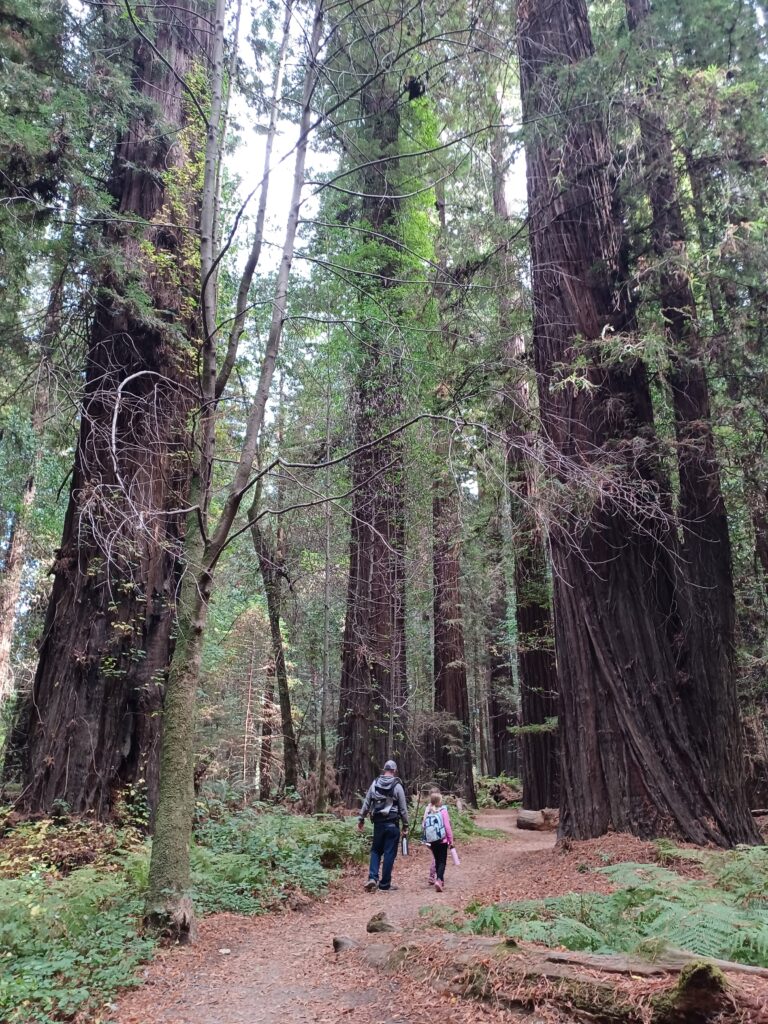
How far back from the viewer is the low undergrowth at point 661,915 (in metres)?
3.24

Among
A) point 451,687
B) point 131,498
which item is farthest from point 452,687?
point 131,498

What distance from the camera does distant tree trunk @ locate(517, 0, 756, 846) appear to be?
6980 mm

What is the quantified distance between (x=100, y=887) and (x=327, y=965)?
203 cm

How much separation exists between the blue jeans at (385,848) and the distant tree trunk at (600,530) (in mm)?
2028

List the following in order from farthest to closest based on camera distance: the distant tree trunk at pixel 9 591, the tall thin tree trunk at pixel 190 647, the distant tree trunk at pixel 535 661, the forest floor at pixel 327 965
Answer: the distant tree trunk at pixel 9 591, the distant tree trunk at pixel 535 661, the tall thin tree trunk at pixel 190 647, the forest floor at pixel 327 965

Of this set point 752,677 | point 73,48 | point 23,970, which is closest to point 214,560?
point 23,970

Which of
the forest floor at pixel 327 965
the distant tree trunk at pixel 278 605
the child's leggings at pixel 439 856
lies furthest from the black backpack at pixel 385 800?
the distant tree trunk at pixel 278 605

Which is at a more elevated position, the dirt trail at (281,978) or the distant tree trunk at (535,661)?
the distant tree trunk at (535,661)

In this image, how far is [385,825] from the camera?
795 centimetres

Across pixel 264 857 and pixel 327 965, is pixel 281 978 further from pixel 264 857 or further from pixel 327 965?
pixel 264 857

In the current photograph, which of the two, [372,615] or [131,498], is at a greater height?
[131,498]

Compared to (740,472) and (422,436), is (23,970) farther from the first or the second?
(740,472)

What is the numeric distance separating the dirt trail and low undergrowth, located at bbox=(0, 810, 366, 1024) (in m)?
0.28

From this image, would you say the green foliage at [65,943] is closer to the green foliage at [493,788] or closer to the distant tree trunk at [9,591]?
the distant tree trunk at [9,591]
